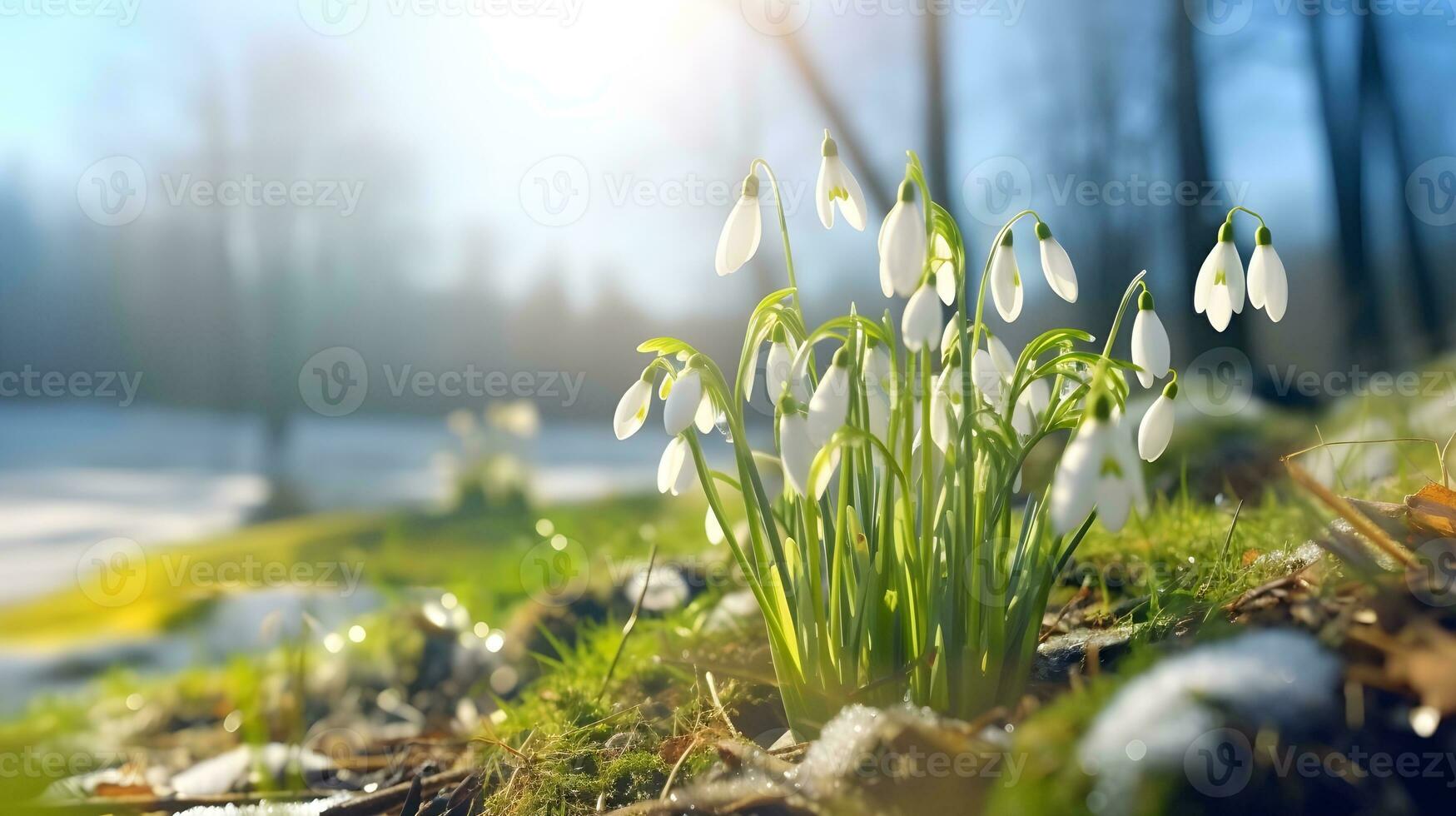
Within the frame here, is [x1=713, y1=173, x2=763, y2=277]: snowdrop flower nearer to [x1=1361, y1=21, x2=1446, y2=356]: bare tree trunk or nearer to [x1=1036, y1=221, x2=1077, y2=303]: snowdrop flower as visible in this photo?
[x1=1036, y1=221, x2=1077, y2=303]: snowdrop flower

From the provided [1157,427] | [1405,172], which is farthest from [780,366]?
[1405,172]

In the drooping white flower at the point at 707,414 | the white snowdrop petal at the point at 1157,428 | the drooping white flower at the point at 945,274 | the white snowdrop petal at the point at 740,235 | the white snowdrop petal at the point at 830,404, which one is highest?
the white snowdrop petal at the point at 740,235

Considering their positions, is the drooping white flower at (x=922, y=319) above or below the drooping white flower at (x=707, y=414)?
above

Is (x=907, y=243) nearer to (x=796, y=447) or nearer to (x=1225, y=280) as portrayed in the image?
(x=796, y=447)

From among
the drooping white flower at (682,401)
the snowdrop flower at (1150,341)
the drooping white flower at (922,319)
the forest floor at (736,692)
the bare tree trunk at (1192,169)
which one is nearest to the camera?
the forest floor at (736,692)

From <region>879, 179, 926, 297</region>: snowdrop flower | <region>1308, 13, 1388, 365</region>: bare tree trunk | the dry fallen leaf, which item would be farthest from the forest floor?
<region>1308, 13, 1388, 365</region>: bare tree trunk

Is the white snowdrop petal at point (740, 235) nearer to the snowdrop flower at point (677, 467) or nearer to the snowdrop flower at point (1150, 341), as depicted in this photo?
the snowdrop flower at point (677, 467)

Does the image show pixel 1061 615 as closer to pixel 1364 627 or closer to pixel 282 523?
pixel 1364 627

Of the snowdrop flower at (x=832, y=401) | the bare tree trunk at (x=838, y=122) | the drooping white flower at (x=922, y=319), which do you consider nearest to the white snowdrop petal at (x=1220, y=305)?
the drooping white flower at (x=922, y=319)
